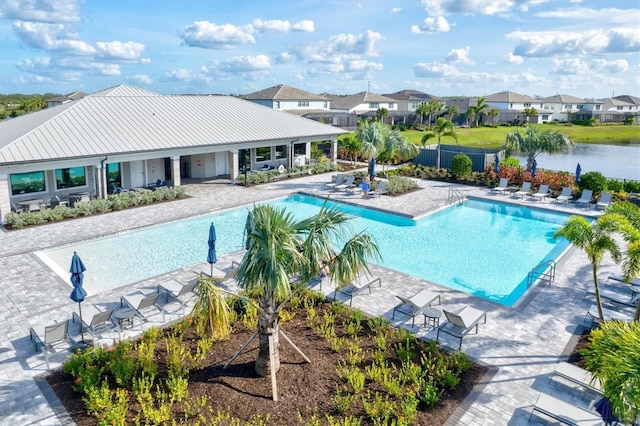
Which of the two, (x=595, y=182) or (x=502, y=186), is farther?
(x=502, y=186)

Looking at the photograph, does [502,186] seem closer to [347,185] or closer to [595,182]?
[595,182]

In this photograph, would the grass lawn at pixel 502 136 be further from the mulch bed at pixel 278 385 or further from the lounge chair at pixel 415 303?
the mulch bed at pixel 278 385

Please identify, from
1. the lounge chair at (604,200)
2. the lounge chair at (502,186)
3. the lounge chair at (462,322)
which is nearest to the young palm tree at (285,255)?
the lounge chair at (462,322)

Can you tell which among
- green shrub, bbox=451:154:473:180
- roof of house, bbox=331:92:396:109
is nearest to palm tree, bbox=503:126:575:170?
green shrub, bbox=451:154:473:180

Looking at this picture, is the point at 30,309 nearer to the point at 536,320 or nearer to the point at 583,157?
the point at 536,320

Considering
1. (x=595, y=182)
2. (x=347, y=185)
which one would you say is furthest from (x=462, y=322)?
(x=595, y=182)

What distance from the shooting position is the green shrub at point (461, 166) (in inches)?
1224

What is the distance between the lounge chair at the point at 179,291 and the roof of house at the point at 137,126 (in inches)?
456

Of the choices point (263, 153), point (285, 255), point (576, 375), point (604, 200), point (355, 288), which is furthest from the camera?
point (263, 153)

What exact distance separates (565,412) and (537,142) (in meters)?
25.5

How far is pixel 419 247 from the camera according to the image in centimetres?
1952

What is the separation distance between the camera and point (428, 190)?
28859mm

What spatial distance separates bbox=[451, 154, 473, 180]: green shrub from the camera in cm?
3108

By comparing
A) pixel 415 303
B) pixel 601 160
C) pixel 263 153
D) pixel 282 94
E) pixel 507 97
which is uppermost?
pixel 507 97
